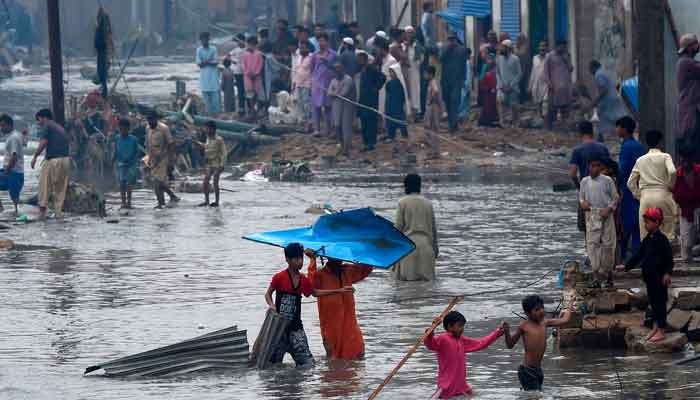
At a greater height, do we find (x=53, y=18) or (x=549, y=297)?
(x=53, y=18)

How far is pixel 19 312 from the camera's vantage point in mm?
15023

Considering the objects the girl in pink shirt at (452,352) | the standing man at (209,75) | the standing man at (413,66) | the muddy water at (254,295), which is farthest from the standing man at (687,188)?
the standing man at (209,75)

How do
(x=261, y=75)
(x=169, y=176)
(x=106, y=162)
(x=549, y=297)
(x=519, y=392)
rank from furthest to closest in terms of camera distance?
1. (x=261, y=75)
2. (x=106, y=162)
3. (x=169, y=176)
4. (x=549, y=297)
5. (x=519, y=392)

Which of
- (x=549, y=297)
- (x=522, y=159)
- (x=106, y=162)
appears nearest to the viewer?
(x=549, y=297)

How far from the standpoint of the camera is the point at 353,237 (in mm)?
12781

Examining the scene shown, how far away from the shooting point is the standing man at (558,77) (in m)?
29.1

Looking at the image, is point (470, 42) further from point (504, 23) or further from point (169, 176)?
point (169, 176)

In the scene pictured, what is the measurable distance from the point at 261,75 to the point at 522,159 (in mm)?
6918

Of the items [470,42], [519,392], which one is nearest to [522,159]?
[470,42]

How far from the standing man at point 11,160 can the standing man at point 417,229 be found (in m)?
7.87

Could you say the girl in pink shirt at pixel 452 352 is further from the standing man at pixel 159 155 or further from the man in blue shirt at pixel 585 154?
the standing man at pixel 159 155

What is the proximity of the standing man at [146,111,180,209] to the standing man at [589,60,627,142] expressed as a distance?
7.88m

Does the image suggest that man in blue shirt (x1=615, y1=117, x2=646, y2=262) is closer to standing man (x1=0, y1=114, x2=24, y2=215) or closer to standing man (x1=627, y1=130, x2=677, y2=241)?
standing man (x1=627, y1=130, x2=677, y2=241)

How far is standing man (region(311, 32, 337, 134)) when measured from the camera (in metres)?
29.5
